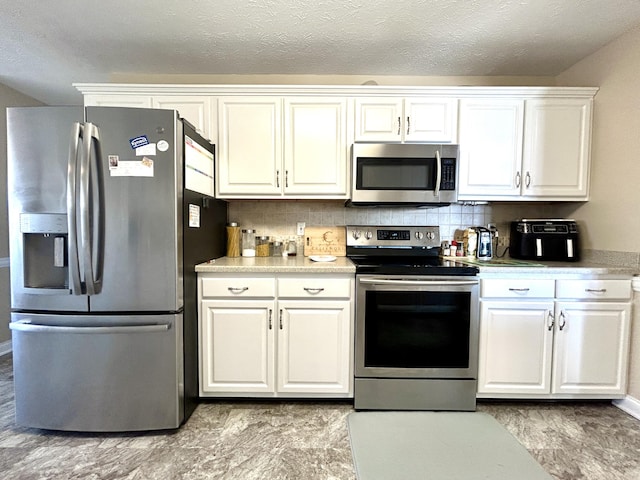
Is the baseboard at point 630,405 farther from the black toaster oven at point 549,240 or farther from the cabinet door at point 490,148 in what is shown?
the cabinet door at point 490,148

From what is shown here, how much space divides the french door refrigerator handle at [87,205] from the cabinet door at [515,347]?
90.6 inches

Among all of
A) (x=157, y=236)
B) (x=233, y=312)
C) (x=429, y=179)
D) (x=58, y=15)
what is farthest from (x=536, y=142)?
(x=58, y=15)

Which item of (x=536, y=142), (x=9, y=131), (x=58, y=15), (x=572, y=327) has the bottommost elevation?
(x=572, y=327)

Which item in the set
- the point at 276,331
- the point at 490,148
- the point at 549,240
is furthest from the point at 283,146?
A: the point at 549,240

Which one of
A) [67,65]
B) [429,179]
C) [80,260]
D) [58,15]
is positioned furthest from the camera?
[67,65]

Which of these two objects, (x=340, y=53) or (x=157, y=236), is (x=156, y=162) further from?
(x=340, y=53)

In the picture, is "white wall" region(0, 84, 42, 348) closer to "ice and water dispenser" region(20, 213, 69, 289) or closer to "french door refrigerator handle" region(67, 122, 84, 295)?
"ice and water dispenser" region(20, 213, 69, 289)

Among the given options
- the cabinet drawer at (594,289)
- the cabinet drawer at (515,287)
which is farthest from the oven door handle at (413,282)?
the cabinet drawer at (594,289)

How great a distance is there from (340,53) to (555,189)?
1887 mm

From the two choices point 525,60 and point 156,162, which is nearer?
point 156,162

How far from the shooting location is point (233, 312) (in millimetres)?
1988

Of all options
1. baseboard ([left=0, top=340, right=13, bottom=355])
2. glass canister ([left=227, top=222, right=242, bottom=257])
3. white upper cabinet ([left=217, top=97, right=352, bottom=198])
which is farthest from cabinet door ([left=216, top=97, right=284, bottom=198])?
baseboard ([left=0, top=340, right=13, bottom=355])

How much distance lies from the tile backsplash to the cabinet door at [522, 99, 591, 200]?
1.21ft

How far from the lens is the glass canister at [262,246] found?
8.30 ft
